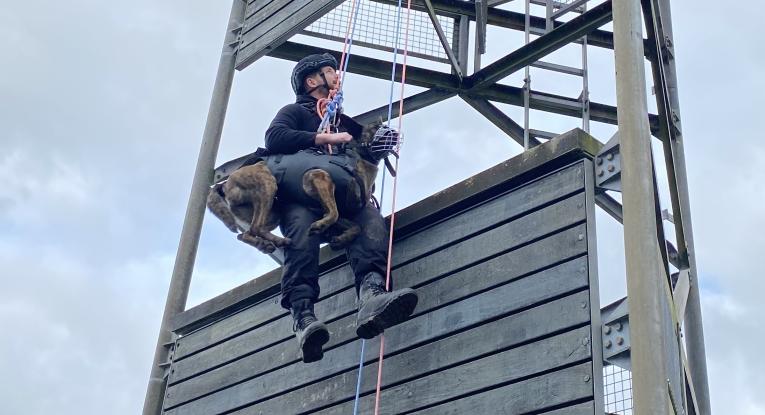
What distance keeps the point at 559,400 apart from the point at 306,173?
256 centimetres

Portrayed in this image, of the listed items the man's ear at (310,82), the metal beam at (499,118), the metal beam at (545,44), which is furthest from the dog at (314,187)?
the metal beam at (499,118)

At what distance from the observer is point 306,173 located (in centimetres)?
771

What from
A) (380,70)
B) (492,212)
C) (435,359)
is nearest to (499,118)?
(380,70)

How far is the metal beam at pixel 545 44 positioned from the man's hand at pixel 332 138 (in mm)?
3219

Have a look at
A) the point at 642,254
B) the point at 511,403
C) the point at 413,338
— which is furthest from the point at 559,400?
the point at 413,338

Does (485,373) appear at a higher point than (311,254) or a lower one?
lower

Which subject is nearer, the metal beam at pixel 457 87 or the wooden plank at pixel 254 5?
the wooden plank at pixel 254 5

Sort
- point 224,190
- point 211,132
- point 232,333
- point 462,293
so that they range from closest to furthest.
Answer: point 462,293, point 224,190, point 232,333, point 211,132

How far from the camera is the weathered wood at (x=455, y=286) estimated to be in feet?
21.1

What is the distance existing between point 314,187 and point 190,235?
2.63 m

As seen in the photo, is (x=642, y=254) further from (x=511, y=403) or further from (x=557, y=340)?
(x=511, y=403)

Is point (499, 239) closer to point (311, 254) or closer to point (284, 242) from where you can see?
point (311, 254)

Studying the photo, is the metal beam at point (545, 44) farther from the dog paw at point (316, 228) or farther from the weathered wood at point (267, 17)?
the dog paw at point (316, 228)

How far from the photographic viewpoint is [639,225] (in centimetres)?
618
